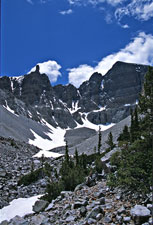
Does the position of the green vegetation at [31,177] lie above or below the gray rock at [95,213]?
below

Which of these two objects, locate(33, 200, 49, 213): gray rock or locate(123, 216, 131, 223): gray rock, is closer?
locate(123, 216, 131, 223): gray rock

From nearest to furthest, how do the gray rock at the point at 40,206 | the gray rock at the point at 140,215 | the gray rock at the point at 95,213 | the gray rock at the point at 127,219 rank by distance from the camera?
the gray rock at the point at 140,215, the gray rock at the point at 127,219, the gray rock at the point at 95,213, the gray rock at the point at 40,206

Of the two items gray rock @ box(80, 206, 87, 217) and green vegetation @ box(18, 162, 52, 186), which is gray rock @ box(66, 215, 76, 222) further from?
green vegetation @ box(18, 162, 52, 186)

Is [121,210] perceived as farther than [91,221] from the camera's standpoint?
No

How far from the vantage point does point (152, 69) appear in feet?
29.3

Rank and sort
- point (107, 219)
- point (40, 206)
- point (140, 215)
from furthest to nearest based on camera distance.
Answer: point (40, 206) → point (107, 219) → point (140, 215)

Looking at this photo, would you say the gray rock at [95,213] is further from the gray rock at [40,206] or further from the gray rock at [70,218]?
the gray rock at [40,206]

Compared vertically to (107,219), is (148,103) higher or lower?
higher

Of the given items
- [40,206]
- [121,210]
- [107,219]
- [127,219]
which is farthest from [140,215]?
[40,206]

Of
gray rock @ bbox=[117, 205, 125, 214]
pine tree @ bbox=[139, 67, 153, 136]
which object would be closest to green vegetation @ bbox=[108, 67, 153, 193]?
pine tree @ bbox=[139, 67, 153, 136]

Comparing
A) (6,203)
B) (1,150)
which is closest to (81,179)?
(6,203)

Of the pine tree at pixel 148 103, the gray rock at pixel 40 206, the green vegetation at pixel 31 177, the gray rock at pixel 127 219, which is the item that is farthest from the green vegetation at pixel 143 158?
the green vegetation at pixel 31 177

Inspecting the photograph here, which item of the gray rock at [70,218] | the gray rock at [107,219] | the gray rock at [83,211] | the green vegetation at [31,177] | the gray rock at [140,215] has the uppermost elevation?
the gray rock at [140,215]

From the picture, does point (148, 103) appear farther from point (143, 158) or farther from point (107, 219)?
point (107, 219)
